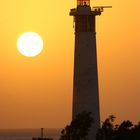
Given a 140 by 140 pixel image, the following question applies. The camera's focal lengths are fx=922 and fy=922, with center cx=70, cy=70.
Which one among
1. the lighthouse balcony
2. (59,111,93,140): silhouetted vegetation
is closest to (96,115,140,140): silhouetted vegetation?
(59,111,93,140): silhouetted vegetation

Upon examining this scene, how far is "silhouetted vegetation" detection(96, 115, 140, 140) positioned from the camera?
1596 inches

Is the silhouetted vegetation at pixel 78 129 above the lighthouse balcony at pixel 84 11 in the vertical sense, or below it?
below

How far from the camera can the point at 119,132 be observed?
1612 inches

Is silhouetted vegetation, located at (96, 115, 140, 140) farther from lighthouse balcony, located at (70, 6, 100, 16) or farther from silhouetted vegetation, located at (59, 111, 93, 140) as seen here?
lighthouse balcony, located at (70, 6, 100, 16)

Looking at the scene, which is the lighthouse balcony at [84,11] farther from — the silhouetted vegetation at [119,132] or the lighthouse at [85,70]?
the silhouetted vegetation at [119,132]

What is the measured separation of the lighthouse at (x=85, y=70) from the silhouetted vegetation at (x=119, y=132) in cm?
408

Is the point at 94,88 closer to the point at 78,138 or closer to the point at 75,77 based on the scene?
the point at 75,77

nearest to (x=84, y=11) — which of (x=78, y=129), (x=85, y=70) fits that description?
(x=85, y=70)

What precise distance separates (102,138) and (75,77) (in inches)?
245

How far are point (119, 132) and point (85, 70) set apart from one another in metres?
6.45

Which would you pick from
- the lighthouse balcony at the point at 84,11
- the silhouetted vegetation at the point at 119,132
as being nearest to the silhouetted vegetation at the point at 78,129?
the silhouetted vegetation at the point at 119,132

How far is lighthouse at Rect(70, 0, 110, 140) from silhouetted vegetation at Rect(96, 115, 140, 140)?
161 inches

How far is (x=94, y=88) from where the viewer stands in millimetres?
46625

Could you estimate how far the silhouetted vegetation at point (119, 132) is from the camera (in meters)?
40.5
